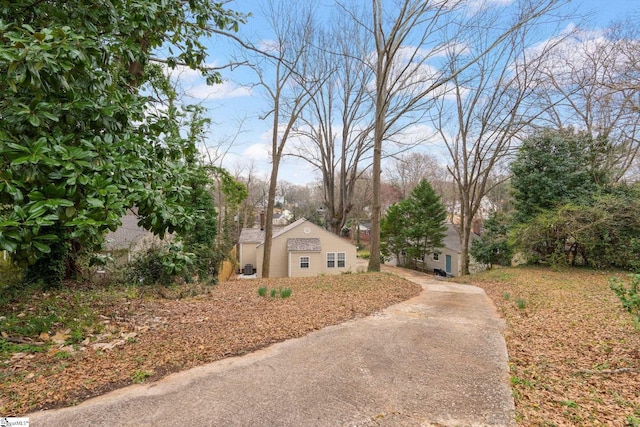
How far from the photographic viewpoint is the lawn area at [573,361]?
256 cm

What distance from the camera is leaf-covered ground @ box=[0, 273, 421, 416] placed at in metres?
2.84

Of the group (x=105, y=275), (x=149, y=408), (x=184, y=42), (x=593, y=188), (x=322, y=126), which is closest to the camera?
(x=149, y=408)

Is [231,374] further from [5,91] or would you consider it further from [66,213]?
[5,91]

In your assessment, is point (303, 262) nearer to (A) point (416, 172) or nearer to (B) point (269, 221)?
(B) point (269, 221)

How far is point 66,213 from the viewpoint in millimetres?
2264

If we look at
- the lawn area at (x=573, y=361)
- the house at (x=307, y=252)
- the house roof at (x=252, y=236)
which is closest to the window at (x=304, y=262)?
the house at (x=307, y=252)

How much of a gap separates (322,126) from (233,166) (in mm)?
10837

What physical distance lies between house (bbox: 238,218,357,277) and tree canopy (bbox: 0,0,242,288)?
55.1 ft

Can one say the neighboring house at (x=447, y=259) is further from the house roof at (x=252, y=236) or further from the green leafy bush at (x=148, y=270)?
the green leafy bush at (x=148, y=270)

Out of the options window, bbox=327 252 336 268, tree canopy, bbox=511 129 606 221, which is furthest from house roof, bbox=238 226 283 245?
tree canopy, bbox=511 129 606 221

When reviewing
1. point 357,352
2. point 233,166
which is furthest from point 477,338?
point 233,166

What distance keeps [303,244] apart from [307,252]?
1.95 feet

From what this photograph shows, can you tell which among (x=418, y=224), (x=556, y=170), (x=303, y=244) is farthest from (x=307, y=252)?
(x=556, y=170)

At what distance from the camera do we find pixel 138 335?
3969 mm
